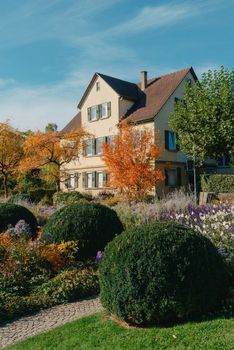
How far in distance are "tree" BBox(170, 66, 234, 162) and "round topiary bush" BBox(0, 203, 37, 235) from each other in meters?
15.3

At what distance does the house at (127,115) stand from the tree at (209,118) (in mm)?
3842

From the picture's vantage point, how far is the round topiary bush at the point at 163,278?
16.4 feet

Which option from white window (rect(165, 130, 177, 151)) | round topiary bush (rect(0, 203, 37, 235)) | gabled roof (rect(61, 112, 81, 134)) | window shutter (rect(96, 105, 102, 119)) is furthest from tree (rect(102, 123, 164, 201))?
gabled roof (rect(61, 112, 81, 134))

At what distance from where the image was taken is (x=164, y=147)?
3091cm

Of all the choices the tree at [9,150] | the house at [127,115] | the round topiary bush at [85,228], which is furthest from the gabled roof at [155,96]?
the round topiary bush at [85,228]

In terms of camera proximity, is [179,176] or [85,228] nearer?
[85,228]

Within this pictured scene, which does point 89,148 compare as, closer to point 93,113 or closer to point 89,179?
point 89,179

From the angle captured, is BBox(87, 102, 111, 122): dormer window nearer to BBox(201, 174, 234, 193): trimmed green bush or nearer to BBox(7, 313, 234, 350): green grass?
BBox(201, 174, 234, 193): trimmed green bush

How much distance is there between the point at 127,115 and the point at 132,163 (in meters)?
8.91

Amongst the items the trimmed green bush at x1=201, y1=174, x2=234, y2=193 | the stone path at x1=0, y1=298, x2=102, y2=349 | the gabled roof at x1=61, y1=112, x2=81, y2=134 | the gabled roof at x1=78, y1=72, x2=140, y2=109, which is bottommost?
the stone path at x1=0, y1=298, x2=102, y2=349

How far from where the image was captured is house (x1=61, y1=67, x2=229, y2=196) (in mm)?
31141

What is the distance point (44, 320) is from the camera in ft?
19.6

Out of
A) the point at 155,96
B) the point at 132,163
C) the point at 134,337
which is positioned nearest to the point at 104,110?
the point at 155,96

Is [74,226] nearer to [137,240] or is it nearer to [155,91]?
[137,240]
